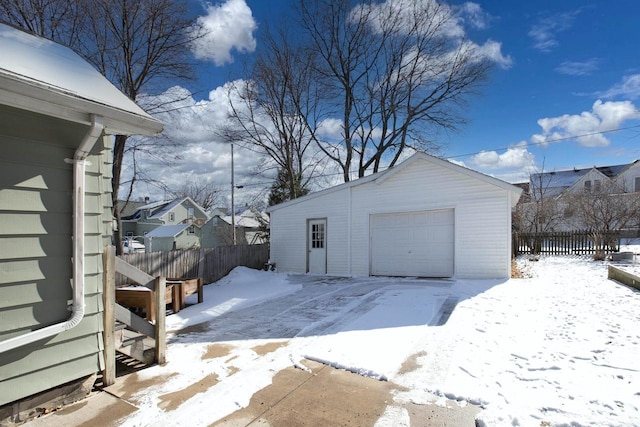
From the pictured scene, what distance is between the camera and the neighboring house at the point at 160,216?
35188mm

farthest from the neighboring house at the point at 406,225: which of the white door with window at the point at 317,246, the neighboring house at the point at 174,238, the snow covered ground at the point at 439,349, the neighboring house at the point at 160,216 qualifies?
the neighboring house at the point at 160,216

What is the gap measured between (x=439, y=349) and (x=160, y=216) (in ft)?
116

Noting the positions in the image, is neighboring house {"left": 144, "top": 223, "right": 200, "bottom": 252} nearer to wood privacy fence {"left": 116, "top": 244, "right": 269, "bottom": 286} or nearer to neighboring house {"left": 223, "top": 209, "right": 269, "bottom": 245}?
neighboring house {"left": 223, "top": 209, "right": 269, "bottom": 245}

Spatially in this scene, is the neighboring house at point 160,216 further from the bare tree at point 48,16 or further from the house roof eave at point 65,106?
the house roof eave at point 65,106

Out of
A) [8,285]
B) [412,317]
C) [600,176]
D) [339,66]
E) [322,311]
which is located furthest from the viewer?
[600,176]

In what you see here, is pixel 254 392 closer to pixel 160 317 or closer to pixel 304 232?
pixel 160 317

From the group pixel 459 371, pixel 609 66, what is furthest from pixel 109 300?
pixel 609 66

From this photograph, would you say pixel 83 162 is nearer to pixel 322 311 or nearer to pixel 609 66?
pixel 322 311

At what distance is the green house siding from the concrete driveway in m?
0.40

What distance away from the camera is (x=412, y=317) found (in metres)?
5.40

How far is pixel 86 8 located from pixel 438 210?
12571 mm

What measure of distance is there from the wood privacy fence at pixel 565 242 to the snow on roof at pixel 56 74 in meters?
16.7

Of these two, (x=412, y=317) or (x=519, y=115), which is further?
(x=519, y=115)

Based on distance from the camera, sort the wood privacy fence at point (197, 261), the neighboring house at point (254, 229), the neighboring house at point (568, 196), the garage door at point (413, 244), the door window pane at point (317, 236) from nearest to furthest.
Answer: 1. the wood privacy fence at point (197, 261)
2. the garage door at point (413, 244)
3. the door window pane at point (317, 236)
4. the neighboring house at point (568, 196)
5. the neighboring house at point (254, 229)
